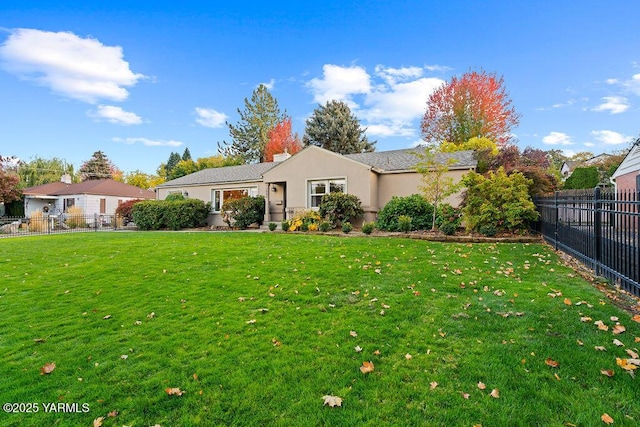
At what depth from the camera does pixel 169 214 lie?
722 inches

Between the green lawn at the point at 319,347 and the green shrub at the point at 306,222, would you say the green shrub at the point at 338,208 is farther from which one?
the green lawn at the point at 319,347

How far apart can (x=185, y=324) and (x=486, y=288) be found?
4.59 meters

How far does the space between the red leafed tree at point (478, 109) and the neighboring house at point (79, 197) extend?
31120mm

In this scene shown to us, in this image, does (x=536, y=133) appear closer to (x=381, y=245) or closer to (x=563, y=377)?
(x=381, y=245)

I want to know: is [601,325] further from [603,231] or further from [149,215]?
[149,215]

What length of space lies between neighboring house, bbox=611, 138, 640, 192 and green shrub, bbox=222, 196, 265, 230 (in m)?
16.0

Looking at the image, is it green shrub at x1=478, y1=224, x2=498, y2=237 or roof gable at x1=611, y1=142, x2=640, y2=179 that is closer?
green shrub at x1=478, y1=224, x2=498, y2=237

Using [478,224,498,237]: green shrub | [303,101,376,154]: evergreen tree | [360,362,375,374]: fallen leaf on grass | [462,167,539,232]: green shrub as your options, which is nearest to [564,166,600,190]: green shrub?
[462,167,539,232]: green shrub

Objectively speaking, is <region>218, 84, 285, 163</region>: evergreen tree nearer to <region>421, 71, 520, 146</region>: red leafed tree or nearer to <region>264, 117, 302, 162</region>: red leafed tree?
<region>264, 117, 302, 162</region>: red leafed tree

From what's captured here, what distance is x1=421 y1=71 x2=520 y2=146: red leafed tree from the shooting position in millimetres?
28219

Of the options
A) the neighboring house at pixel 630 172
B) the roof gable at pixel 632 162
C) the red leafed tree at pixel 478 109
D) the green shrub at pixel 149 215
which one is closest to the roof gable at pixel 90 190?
the green shrub at pixel 149 215

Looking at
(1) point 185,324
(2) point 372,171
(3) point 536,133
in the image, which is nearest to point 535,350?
(1) point 185,324

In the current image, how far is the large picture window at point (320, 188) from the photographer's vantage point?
16.4 m

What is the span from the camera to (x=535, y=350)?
3225mm
